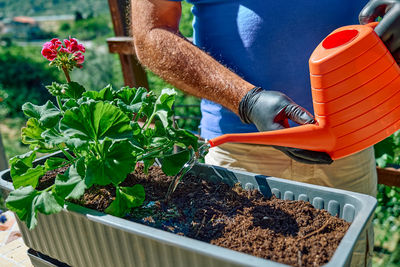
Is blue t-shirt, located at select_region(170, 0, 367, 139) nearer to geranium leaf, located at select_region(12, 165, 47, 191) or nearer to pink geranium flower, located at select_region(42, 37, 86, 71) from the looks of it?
pink geranium flower, located at select_region(42, 37, 86, 71)

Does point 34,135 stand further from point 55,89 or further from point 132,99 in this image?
point 132,99

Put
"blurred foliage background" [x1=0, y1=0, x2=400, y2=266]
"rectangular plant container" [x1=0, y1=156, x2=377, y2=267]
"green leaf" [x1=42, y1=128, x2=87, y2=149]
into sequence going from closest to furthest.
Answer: "rectangular plant container" [x1=0, y1=156, x2=377, y2=267]
"green leaf" [x1=42, y1=128, x2=87, y2=149]
"blurred foliage background" [x1=0, y1=0, x2=400, y2=266]

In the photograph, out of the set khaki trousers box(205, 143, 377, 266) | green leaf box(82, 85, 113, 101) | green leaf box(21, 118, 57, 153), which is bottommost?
khaki trousers box(205, 143, 377, 266)

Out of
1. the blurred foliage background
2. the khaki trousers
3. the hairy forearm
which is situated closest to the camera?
the hairy forearm

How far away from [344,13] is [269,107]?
1.41 ft

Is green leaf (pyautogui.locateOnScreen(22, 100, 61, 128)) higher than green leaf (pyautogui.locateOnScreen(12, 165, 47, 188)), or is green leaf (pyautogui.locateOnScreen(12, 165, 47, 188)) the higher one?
green leaf (pyautogui.locateOnScreen(22, 100, 61, 128))

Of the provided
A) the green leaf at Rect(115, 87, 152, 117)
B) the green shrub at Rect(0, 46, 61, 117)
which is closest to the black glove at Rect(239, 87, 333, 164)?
the green leaf at Rect(115, 87, 152, 117)

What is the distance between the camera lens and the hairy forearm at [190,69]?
1.07 m

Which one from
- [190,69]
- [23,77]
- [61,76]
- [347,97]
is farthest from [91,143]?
[61,76]

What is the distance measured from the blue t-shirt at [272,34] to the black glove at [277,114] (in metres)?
0.16

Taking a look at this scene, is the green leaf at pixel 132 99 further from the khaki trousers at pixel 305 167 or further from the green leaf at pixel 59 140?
the khaki trousers at pixel 305 167

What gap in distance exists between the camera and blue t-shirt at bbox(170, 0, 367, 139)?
1.08 metres

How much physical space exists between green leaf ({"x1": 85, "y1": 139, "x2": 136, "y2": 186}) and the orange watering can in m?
0.19

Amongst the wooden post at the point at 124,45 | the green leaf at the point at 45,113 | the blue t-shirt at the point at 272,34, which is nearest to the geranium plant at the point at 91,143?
the green leaf at the point at 45,113
